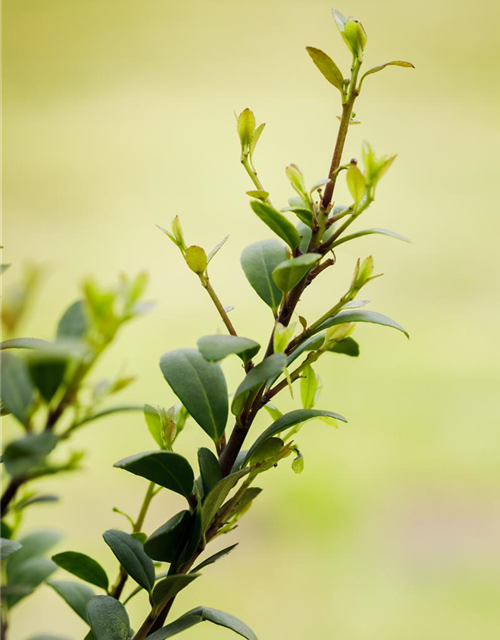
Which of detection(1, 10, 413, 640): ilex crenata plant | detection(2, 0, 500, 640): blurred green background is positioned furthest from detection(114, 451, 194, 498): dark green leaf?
detection(2, 0, 500, 640): blurred green background

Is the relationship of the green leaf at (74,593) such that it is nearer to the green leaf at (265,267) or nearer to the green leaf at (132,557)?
the green leaf at (132,557)

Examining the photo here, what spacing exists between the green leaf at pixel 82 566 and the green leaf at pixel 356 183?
20 cm

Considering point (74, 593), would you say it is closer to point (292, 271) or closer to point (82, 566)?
point (82, 566)

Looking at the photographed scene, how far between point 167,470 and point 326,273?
1920 millimetres

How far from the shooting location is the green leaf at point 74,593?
0.34m

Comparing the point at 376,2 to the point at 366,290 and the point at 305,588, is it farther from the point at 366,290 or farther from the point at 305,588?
the point at 305,588

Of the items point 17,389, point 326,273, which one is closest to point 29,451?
point 17,389

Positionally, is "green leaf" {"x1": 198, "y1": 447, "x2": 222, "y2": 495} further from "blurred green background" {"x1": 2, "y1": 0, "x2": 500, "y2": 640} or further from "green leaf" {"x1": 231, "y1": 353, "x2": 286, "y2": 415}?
"blurred green background" {"x1": 2, "y1": 0, "x2": 500, "y2": 640}

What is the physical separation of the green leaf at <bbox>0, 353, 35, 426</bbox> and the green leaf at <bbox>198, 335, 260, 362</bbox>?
0.06m

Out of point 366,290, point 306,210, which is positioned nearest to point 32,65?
point 366,290

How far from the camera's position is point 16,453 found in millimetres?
174

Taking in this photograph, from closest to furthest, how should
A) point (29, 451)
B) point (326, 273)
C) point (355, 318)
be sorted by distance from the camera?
1. point (29, 451)
2. point (355, 318)
3. point (326, 273)

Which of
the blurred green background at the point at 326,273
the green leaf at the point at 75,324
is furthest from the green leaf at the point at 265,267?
the blurred green background at the point at 326,273

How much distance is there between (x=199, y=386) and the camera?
280 mm
